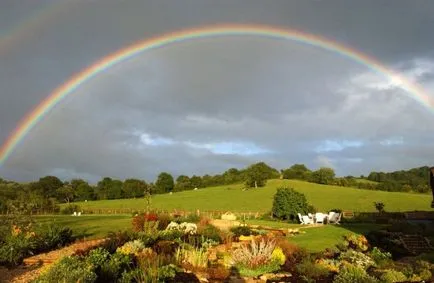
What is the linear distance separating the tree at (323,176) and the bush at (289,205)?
6028cm

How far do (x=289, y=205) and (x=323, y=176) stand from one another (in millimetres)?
62421

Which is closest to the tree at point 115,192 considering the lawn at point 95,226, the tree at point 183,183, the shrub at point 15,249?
the tree at point 183,183

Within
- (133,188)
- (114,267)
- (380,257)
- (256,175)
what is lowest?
(380,257)

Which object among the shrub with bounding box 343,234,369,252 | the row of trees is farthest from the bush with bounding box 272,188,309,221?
the row of trees

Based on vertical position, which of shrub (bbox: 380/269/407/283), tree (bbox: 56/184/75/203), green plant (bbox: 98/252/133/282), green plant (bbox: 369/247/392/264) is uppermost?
tree (bbox: 56/184/75/203)

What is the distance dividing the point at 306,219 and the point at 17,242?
91.3 feet

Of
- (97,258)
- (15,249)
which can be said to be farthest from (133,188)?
(97,258)

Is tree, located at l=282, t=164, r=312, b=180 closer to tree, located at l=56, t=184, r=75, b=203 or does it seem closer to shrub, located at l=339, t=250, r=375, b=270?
tree, located at l=56, t=184, r=75, b=203

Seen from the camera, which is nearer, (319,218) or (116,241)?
(116,241)

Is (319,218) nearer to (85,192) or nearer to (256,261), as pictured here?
(256,261)

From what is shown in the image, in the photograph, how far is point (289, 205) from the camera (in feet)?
157

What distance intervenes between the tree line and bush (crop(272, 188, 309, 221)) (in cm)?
4507

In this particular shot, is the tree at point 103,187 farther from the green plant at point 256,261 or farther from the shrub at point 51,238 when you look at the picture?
the green plant at point 256,261

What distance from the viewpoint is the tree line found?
97.0m
